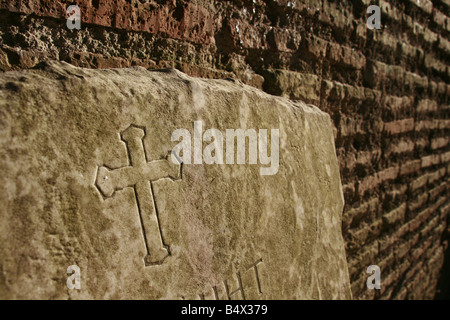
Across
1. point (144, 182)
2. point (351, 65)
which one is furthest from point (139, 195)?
point (351, 65)

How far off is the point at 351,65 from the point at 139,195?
1507 mm

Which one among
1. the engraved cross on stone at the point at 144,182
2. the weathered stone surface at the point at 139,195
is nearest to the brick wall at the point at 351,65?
the weathered stone surface at the point at 139,195

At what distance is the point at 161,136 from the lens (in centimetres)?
95

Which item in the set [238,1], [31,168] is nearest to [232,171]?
[31,168]

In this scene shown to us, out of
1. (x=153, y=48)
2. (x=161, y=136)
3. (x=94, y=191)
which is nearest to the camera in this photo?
(x=94, y=191)

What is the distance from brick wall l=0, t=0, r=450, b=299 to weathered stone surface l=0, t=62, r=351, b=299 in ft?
0.65

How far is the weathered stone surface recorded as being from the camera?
0.75 metres

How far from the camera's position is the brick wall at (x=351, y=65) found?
1.08 metres

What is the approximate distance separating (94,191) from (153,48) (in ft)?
1.84

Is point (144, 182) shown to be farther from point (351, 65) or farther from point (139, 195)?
point (351, 65)

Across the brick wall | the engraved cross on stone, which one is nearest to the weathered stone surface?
the engraved cross on stone

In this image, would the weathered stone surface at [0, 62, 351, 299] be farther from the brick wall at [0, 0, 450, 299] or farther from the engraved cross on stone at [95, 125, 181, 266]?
the brick wall at [0, 0, 450, 299]

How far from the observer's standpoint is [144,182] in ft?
3.00

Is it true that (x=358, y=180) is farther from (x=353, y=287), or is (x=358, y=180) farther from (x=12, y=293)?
(x=12, y=293)
